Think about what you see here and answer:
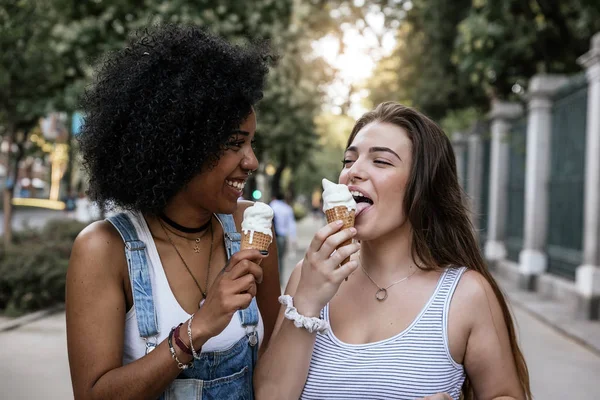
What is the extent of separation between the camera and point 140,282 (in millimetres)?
2275

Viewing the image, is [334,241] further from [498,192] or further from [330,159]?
[330,159]

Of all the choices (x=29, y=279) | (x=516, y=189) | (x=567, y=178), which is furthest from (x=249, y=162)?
(x=516, y=189)

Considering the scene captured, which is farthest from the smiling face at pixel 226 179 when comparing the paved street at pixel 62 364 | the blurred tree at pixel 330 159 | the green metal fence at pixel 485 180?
the blurred tree at pixel 330 159

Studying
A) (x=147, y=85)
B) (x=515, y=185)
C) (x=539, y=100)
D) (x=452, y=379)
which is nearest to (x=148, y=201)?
(x=147, y=85)

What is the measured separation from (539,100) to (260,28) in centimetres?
540

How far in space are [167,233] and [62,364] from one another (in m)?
5.10

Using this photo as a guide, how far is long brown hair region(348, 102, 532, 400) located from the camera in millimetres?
2631

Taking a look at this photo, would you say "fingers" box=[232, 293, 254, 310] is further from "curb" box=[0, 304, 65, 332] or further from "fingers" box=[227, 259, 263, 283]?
"curb" box=[0, 304, 65, 332]

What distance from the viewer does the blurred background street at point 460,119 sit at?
8.77 m

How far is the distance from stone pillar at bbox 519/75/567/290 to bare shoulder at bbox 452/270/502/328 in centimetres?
1141

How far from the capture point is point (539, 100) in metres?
13.2

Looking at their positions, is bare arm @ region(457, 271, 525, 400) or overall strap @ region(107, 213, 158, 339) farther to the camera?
bare arm @ region(457, 271, 525, 400)

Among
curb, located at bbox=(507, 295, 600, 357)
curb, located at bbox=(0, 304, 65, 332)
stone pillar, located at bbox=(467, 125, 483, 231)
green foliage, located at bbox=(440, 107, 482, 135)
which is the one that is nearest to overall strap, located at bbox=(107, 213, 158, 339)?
curb, located at bbox=(507, 295, 600, 357)

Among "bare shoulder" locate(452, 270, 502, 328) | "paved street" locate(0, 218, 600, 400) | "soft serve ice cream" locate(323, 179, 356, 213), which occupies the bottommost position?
"paved street" locate(0, 218, 600, 400)
